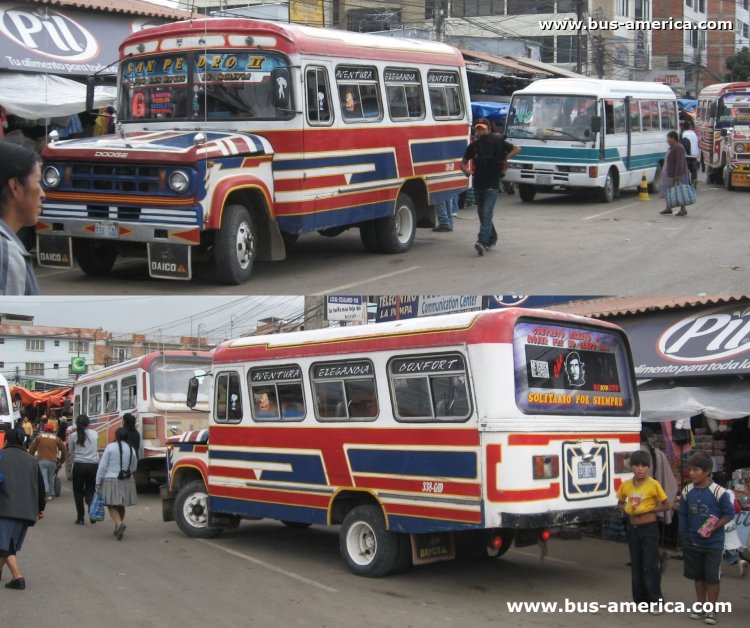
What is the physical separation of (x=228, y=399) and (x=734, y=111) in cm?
2461

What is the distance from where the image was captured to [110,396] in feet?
62.4

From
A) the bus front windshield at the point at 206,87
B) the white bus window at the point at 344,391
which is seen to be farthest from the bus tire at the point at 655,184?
the white bus window at the point at 344,391

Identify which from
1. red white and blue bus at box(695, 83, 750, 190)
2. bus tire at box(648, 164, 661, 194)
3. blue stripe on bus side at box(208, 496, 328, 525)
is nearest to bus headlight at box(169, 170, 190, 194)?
blue stripe on bus side at box(208, 496, 328, 525)

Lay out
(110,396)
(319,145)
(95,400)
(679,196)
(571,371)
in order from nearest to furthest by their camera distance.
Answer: (571,371), (319,145), (110,396), (95,400), (679,196)

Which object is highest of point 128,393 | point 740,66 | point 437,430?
point 740,66

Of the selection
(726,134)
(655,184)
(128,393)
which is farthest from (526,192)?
(128,393)

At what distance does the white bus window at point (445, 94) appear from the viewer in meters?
16.5

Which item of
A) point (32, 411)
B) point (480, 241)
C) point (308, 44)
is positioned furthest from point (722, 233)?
point (32, 411)

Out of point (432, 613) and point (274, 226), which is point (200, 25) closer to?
point (274, 226)

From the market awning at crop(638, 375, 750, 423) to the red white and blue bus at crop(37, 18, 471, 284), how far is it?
15.8ft

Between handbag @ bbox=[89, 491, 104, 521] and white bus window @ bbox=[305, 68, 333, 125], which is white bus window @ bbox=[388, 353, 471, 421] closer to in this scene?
white bus window @ bbox=[305, 68, 333, 125]

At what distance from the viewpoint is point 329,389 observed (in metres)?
10.0

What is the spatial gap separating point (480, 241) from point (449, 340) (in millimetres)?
7087

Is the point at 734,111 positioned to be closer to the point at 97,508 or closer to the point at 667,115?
the point at 667,115
